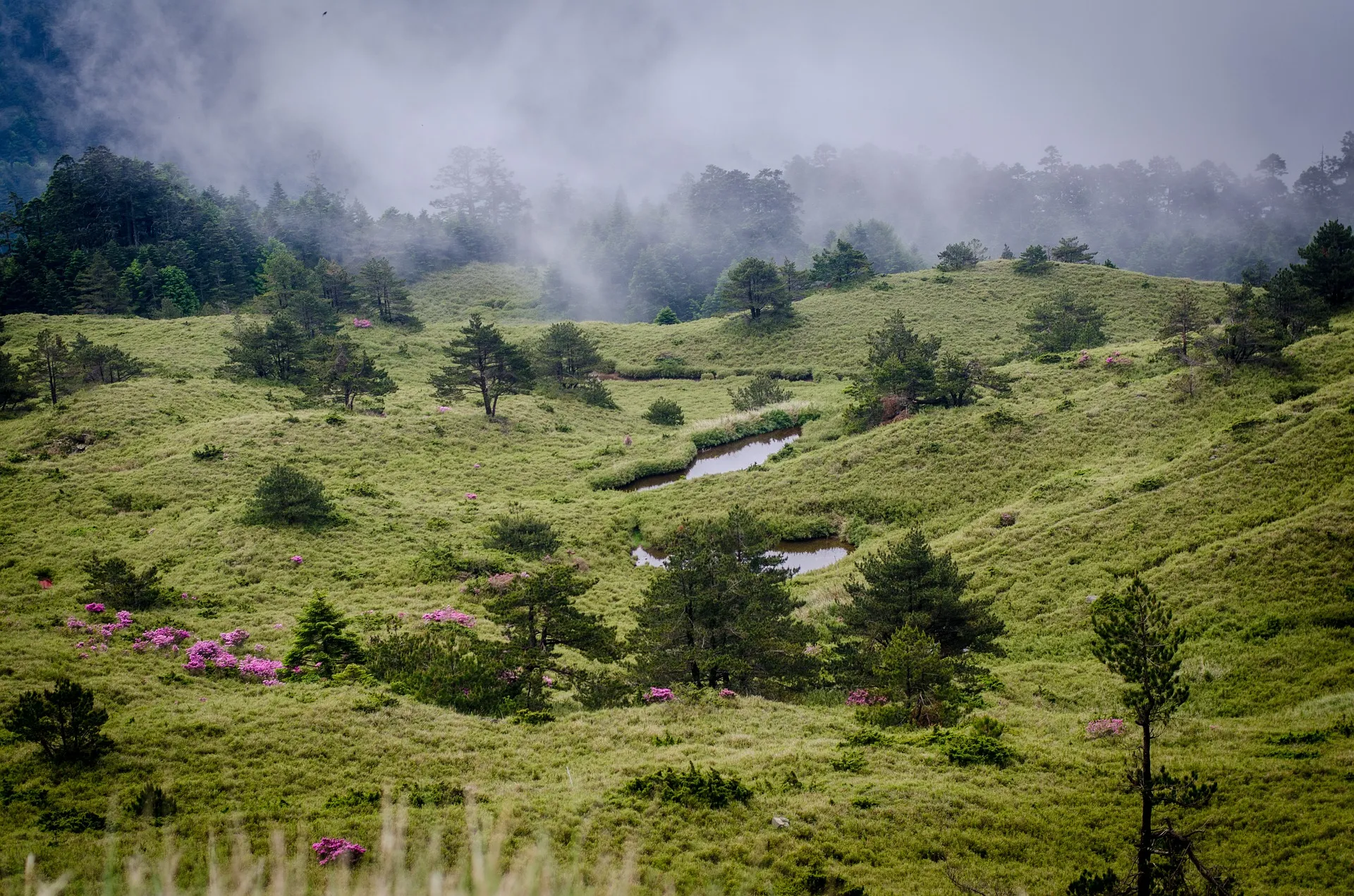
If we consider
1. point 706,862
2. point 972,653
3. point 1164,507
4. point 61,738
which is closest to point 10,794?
point 61,738

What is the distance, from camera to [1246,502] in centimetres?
2220

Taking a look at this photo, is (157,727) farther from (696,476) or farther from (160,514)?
(696,476)

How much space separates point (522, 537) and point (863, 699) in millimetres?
16737

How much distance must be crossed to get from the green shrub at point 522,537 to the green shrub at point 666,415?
24615 millimetres

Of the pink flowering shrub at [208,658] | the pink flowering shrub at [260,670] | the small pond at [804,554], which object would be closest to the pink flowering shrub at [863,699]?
the small pond at [804,554]

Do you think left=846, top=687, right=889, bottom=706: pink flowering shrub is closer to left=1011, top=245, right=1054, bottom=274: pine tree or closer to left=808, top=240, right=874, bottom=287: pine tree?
left=808, top=240, right=874, bottom=287: pine tree

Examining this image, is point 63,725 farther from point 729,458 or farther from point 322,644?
point 729,458

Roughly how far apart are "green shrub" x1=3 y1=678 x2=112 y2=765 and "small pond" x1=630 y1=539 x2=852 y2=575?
A: 22255 mm

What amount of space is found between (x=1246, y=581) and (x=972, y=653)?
7118 millimetres

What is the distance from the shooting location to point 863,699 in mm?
18375

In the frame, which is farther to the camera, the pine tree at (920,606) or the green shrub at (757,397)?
the green shrub at (757,397)

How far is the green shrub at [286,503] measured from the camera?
30.2 metres

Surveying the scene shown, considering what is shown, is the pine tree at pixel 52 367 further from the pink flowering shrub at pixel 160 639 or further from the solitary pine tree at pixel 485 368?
the pink flowering shrub at pixel 160 639

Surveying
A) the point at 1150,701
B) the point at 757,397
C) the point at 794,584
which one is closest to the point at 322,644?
the point at 794,584
